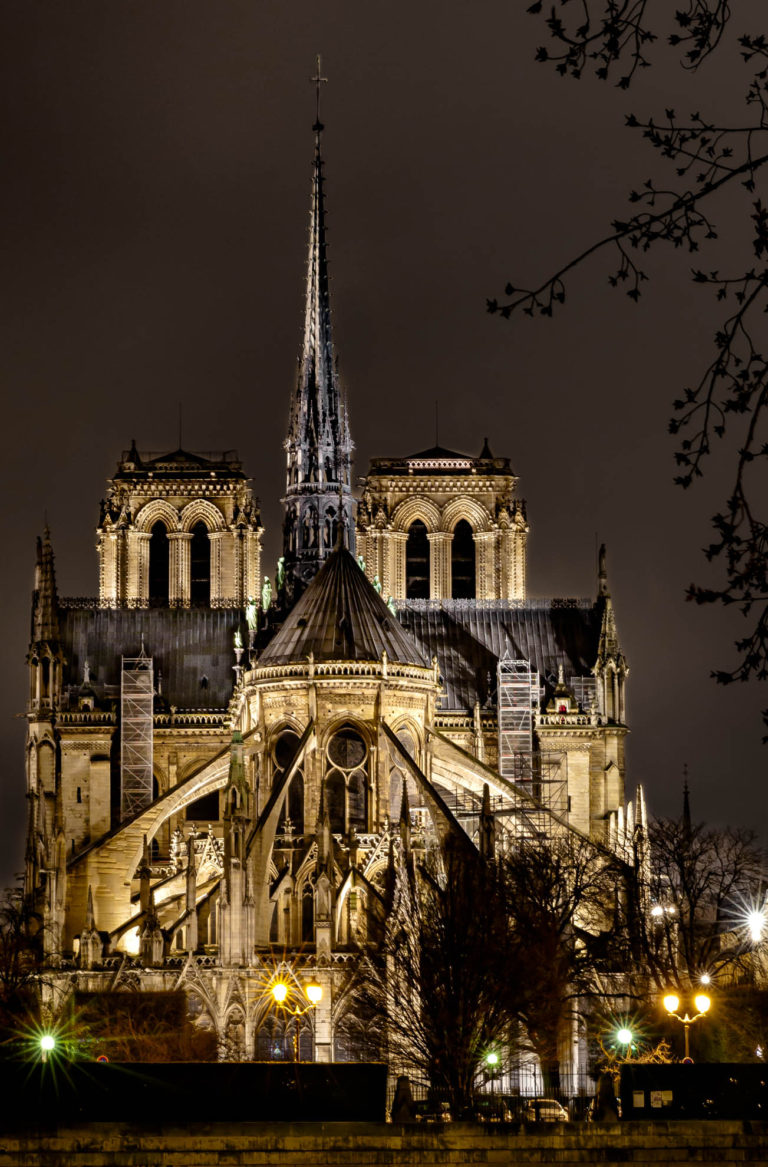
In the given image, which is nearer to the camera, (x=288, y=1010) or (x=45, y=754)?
(x=288, y=1010)

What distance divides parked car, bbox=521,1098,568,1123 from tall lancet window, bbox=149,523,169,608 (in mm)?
56435

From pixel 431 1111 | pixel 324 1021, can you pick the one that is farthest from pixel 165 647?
pixel 431 1111

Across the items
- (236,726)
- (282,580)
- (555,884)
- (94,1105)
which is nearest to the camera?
(94,1105)

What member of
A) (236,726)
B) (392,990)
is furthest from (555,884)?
(236,726)

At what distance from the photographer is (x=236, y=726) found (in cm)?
10112

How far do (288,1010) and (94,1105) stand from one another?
92.4 feet

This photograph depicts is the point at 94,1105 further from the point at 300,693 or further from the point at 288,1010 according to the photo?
the point at 300,693

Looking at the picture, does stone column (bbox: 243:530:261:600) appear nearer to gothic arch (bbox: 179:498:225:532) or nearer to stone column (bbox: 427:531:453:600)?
gothic arch (bbox: 179:498:225:532)

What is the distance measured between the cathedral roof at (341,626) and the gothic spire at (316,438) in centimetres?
953

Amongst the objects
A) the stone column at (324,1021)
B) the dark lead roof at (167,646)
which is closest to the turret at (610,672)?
the dark lead roof at (167,646)

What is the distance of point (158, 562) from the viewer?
116 m

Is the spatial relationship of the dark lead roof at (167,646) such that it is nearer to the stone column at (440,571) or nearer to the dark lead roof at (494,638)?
the dark lead roof at (494,638)

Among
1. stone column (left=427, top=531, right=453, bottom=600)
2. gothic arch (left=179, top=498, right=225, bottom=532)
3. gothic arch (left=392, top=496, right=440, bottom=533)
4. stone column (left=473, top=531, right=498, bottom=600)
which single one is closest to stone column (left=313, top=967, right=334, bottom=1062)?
stone column (left=473, top=531, right=498, bottom=600)

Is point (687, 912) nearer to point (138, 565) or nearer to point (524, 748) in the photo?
point (524, 748)
